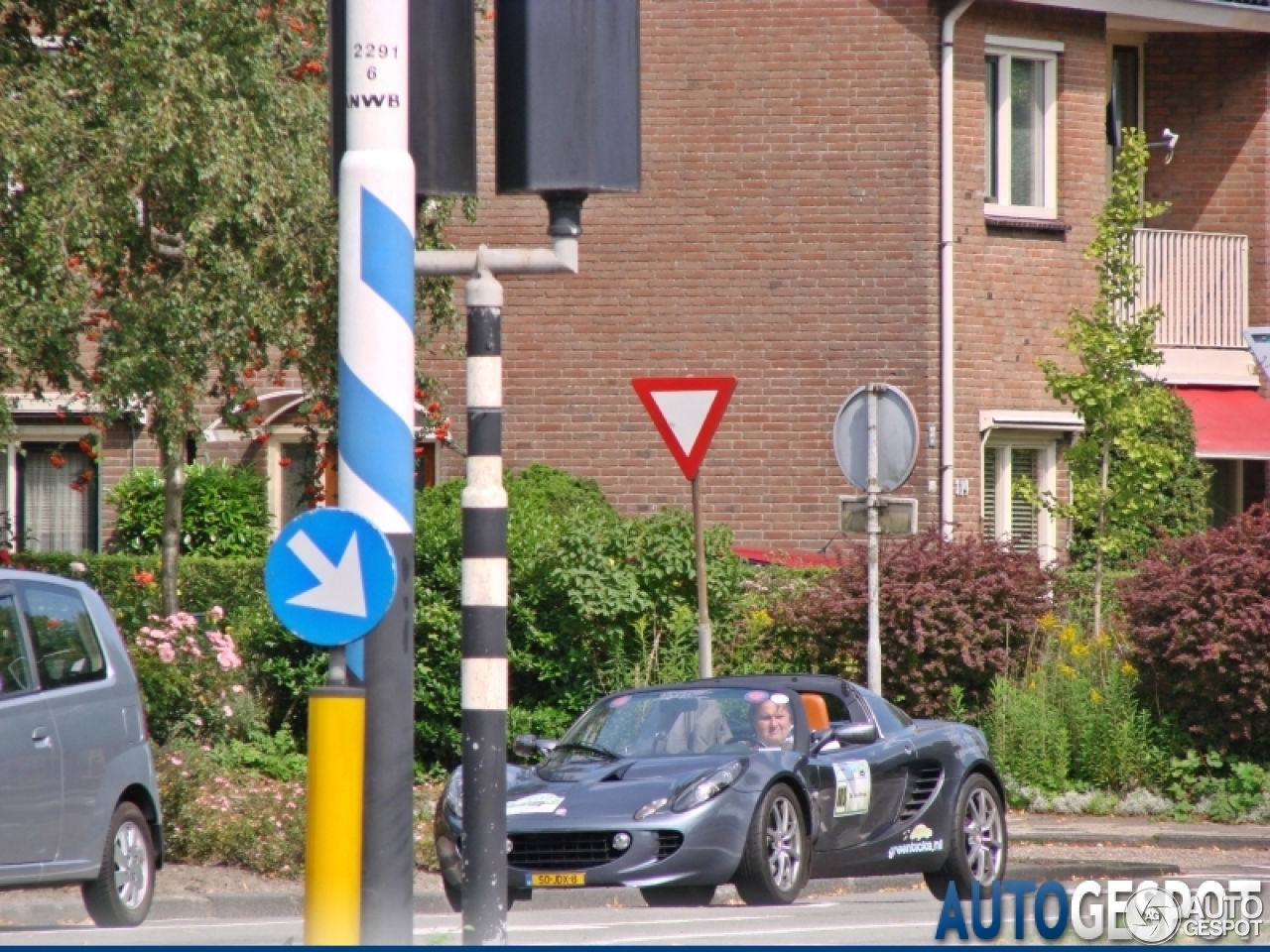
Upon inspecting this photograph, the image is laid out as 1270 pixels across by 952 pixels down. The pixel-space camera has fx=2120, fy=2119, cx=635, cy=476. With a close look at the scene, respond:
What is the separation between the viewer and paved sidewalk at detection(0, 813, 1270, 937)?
1182 centimetres

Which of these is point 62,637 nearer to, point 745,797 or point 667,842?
point 667,842

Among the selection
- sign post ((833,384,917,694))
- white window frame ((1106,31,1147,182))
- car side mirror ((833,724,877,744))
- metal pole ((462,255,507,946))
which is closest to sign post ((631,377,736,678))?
sign post ((833,384,917,694))

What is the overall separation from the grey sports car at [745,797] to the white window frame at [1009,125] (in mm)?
11045

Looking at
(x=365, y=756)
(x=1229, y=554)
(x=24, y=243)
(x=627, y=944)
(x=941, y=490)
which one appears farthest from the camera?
Result: (x=941, y=490)

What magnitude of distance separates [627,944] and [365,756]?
331 centimetres

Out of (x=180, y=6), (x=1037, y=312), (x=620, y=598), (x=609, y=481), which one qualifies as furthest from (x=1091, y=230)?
(x=180, y=6)

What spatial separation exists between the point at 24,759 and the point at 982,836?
5.80 meters

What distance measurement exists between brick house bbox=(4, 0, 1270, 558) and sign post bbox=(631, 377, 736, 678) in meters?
8.55

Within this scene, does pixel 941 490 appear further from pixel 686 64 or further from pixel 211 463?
pixel 211 463

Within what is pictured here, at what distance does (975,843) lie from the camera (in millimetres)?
12617

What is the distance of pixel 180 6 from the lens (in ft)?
45.3

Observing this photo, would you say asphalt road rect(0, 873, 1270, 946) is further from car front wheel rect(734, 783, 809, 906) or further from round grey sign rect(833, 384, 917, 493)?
round grey sign rect(833, 384, 917, 493)

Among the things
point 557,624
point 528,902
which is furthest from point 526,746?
point 557,624

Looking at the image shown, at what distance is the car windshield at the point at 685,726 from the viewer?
11.8 meters
